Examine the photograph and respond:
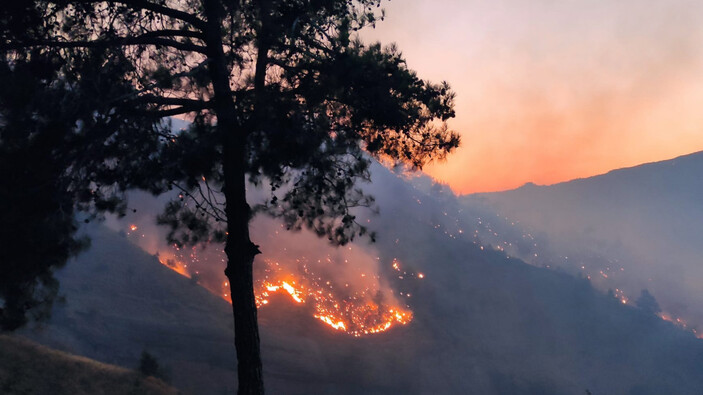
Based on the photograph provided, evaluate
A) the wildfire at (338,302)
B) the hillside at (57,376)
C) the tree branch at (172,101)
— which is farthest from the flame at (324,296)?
the tree branch at (172,101)

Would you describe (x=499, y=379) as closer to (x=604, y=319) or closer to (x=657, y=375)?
Answer: (x=657, y=375)

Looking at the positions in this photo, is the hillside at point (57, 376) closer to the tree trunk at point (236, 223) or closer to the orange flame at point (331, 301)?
the tree trunk at point (236, 223)

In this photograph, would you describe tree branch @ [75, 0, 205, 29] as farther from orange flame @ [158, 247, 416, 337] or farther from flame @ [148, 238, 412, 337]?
flame @ [148, 238, 412, 337]

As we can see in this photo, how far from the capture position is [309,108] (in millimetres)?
7312

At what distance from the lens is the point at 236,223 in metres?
7.64

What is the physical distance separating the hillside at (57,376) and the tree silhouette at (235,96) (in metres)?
8.34

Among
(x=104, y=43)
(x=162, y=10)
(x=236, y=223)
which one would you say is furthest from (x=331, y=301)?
(x=104, y=43)

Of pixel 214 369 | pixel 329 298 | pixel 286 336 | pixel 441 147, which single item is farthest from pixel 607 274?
pixel 441 147

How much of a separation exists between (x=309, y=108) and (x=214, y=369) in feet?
147

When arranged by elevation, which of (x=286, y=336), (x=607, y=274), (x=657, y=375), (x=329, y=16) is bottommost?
(x=657, y=375)

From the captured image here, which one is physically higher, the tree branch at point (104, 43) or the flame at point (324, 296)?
the flame at point (324, 296)

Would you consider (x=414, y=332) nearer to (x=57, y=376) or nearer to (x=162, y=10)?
(x=57, y=376)

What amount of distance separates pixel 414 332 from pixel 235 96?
7939 cm

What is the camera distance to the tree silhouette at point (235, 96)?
23.4 ft
